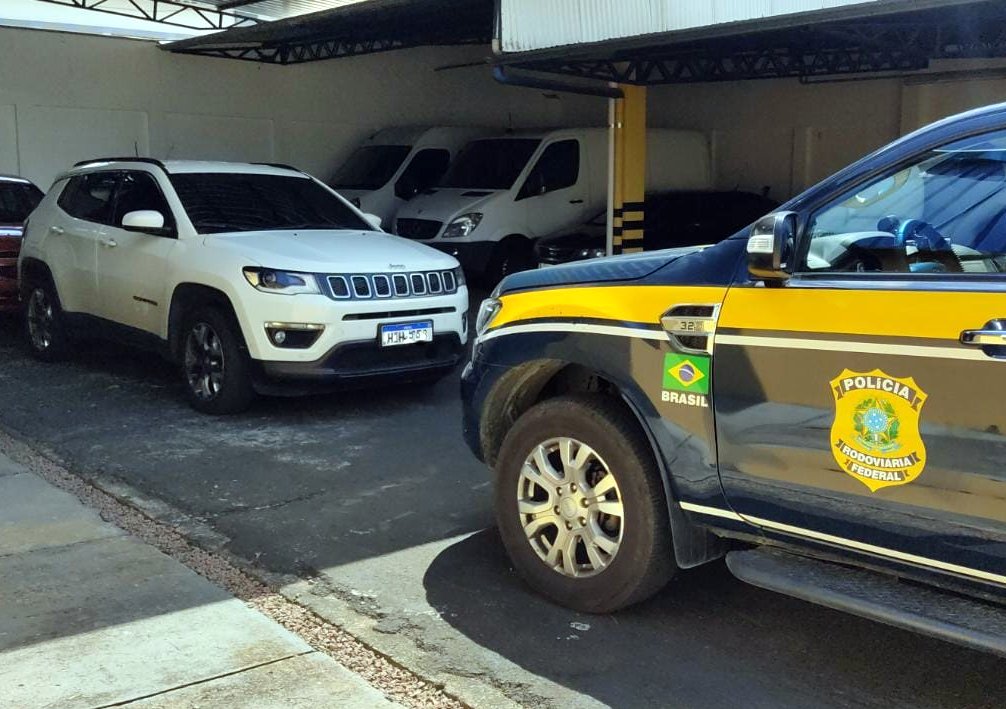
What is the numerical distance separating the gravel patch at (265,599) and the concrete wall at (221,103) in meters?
11.0

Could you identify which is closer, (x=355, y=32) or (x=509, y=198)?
(x=509, y=198)

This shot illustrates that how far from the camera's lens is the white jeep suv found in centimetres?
680

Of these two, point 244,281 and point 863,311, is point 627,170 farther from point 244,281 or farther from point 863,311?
point 863,311

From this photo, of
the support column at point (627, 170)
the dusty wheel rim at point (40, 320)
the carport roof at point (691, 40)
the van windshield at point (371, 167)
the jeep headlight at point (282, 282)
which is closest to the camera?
the jeep headlight at point (282, 282)

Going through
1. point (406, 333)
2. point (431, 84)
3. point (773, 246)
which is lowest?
point (406, 333)

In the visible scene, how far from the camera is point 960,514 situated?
9.93 feet

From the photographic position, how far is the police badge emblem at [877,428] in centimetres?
309

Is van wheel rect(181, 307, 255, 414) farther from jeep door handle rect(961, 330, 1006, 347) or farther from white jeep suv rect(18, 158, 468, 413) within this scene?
jeep door handle rect(961, 330, 1006, 347)

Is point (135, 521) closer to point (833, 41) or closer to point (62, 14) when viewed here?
point (833, 41)

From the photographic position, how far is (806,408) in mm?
3340

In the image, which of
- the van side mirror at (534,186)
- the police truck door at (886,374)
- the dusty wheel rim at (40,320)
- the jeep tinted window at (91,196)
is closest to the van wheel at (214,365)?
the jeep tinted window at (91,196)

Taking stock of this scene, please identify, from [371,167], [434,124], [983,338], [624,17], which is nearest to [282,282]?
[983,338]

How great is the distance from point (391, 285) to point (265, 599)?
319cm

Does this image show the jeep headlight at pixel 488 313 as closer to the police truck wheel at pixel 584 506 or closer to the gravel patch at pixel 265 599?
the police truck wheel at pixel 584 506
